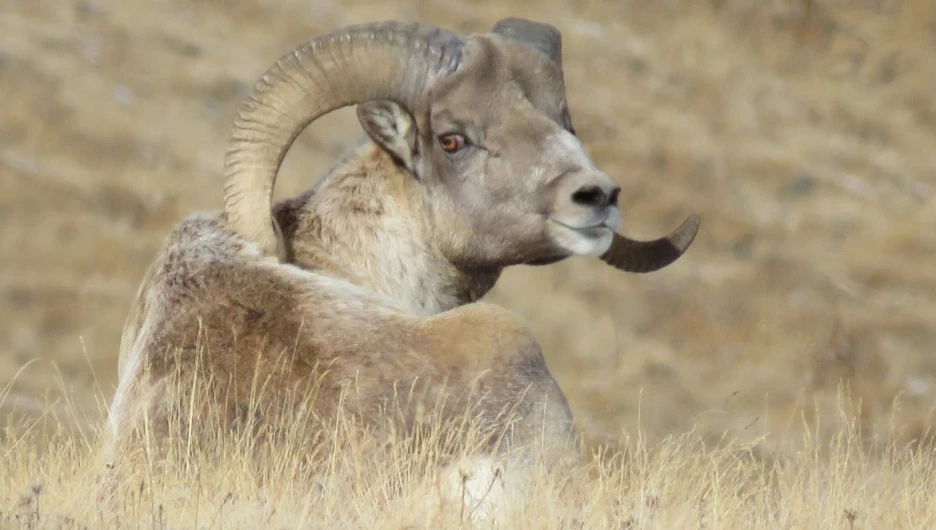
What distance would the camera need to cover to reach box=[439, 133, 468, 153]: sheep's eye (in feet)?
37.2

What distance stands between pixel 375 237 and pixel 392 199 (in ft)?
1.09

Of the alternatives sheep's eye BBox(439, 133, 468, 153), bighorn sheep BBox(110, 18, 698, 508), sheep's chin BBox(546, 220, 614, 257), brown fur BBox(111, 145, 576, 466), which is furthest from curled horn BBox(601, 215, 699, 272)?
brown fur BBox(111, 145, 576, 466)

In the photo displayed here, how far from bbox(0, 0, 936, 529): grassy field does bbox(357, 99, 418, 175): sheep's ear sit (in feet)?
76.3

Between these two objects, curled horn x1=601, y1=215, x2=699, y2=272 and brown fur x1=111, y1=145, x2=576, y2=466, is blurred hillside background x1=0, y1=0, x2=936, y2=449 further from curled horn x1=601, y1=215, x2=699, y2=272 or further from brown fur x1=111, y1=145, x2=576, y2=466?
brown fur x1=111, y1=145, x2=576, y2=466

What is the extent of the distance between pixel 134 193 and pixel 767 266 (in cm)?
1716

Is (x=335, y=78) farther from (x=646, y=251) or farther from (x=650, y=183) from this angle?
(x=650, y=183)

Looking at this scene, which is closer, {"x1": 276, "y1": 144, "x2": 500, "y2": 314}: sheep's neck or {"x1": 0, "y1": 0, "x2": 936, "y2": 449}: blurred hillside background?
{"x1": 276, "y1": 144, "x2": 500, "y2": 314}: sheep's neck

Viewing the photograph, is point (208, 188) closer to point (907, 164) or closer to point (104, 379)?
point (104, 379)

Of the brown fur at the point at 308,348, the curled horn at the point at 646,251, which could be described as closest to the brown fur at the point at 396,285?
the brown fur at the point at 308,348

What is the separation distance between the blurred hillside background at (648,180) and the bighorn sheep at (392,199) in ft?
86.7

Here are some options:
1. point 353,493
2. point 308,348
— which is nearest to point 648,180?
point 308,348

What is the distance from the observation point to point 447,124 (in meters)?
11.3

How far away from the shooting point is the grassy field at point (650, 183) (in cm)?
4281

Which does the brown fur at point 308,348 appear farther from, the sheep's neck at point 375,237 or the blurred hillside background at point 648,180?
the blurred hillside background at point 648,180
